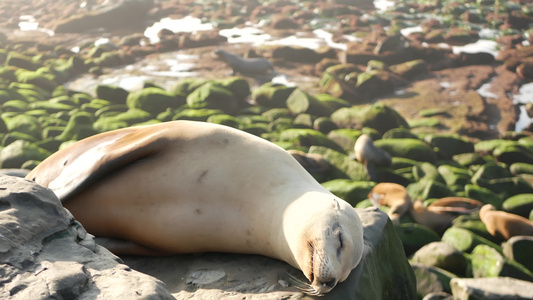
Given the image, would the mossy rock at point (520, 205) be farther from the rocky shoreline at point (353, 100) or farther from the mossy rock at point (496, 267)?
the mossy rock at point (496, 267)

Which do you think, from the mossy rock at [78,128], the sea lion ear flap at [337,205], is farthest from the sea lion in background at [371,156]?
the sea lion ear flap at [337,205]

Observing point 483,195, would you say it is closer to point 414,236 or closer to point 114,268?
point 414,236

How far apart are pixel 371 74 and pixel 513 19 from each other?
5894 mm

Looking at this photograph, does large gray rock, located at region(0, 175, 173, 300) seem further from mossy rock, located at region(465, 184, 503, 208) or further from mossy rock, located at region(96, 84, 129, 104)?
mossy rock, located at region(96, 84, 129, 104)

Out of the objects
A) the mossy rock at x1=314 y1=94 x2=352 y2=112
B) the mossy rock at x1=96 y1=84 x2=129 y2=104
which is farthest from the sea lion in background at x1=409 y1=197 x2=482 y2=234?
the mossy rock at x1=96 y1=84 x2=129 y2=104

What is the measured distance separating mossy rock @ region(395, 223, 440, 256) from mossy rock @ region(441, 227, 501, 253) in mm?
143

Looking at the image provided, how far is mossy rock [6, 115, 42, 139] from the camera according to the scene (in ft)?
29.3

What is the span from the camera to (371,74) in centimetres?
1166

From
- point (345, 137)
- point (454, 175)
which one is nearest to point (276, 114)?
point (345, 137)

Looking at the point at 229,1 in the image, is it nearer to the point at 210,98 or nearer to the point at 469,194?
the point at 210,98

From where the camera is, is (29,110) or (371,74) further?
(371,74)

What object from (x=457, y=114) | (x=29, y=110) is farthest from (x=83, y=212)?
(x=457, y=114)

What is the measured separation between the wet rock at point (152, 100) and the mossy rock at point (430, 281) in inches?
238

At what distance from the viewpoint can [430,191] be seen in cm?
711
